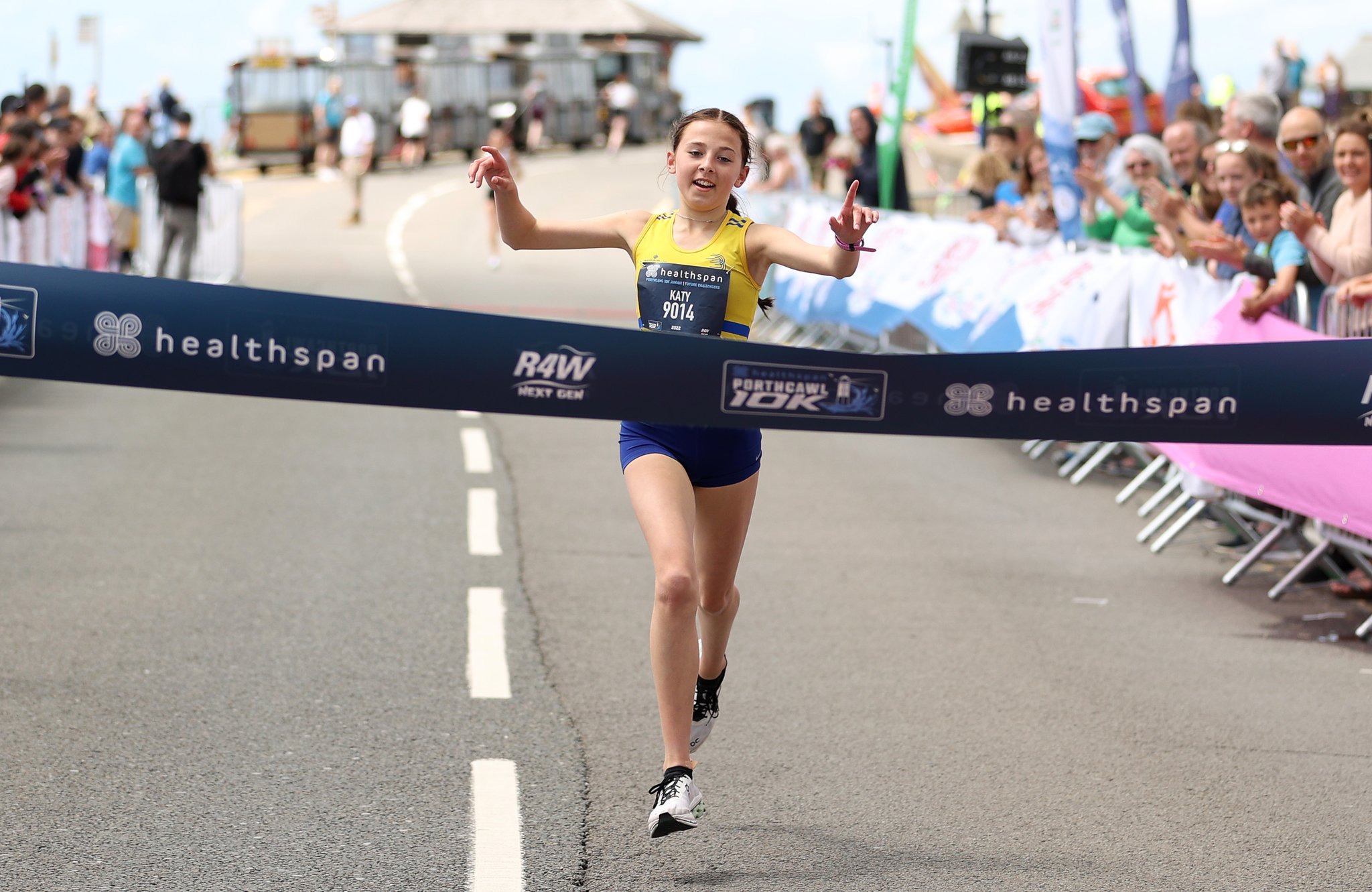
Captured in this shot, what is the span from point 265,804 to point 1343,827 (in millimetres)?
3032

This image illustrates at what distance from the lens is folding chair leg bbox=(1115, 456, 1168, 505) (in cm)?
982

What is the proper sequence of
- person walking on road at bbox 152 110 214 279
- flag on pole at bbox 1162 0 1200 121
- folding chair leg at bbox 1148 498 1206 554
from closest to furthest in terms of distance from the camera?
1. folding chair leg at bbox 1148 498 1206 554
2. flag on pole at bbox 1162 0 1200 121
3. person walking on road at bbox 152 110 214 279

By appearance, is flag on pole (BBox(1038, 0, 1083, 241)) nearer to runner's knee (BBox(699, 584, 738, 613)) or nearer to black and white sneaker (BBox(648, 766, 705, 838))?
runner's knee (BBox(699, 584, 738, 613))

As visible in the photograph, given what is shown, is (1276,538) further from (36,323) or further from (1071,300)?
(36,323)

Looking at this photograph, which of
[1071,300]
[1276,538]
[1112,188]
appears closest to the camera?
[1276,538]

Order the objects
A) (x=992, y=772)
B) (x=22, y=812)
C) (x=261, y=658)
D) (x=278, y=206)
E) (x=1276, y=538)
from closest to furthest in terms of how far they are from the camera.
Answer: (x=22, y=812), (x=992, y=772), (x=261, y=658), (x=1276, y=538), (x=278, y=206)

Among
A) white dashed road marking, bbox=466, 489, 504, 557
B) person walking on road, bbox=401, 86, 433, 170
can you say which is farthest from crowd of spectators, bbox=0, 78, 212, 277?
person walking on road, bbox=401, 86, 433, 170

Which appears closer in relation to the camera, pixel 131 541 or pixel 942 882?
pixel 942 882

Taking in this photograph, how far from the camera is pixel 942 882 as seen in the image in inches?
177

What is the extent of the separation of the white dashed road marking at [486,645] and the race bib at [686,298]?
5.93ft

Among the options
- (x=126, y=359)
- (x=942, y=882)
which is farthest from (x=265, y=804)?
(x=942, y=882)

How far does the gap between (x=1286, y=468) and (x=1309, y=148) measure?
8.88 feet

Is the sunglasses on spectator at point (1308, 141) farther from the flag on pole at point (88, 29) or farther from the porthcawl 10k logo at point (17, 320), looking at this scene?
the flag on pole at point (88, 29)

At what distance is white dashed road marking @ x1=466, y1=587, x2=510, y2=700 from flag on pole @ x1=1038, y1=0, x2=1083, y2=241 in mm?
5831
